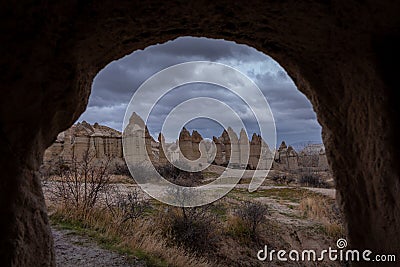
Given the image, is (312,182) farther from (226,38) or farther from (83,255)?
(226,38)

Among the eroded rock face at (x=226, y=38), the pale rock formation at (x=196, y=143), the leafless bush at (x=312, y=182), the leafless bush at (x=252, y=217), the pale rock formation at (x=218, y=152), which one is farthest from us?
the pale rock formation at (x=218, y=152)

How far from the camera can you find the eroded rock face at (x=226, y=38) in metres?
1.42

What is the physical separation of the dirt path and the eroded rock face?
293cm

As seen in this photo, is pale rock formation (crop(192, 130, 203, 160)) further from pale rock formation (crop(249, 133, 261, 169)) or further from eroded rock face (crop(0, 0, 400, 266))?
eroded rock face (crop(0, 0, 400, 266))

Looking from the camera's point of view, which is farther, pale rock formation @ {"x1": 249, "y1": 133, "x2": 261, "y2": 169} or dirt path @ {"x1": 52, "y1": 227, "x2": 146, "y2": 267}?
pale rock formation @ {"x1": 249, "y1": 133, "x2": 261, "y2": 169}

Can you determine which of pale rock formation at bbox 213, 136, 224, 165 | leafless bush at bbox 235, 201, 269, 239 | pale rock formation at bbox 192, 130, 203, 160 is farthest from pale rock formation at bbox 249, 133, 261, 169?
leafless bush at bbox 235, 201, 269, 239

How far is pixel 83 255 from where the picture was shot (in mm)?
4750

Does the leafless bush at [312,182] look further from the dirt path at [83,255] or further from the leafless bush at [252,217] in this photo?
the dirt path at [83,255]

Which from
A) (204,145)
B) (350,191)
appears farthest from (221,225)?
(204,145)

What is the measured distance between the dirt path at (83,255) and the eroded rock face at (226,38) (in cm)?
293

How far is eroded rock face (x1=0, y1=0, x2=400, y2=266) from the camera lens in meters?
1.42

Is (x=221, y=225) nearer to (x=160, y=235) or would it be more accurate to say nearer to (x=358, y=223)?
(x=160, y=235)

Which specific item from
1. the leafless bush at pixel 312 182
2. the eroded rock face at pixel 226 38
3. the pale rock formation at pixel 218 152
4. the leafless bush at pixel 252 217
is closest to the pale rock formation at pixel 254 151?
the pale rock formation at pixel 218 152

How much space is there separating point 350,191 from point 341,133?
1.26 feet
